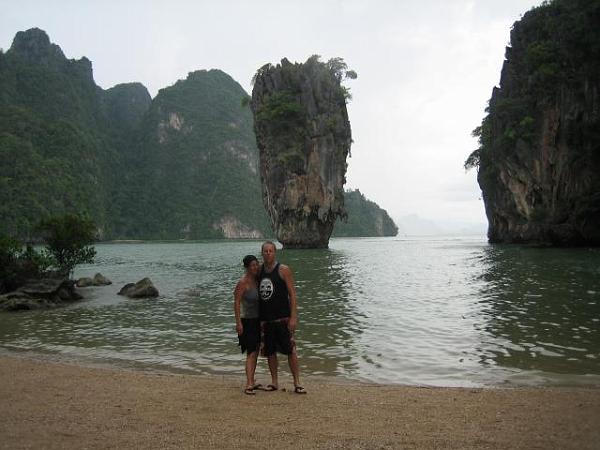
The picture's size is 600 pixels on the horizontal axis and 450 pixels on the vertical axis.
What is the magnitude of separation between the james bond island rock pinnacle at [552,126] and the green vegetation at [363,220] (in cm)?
10783

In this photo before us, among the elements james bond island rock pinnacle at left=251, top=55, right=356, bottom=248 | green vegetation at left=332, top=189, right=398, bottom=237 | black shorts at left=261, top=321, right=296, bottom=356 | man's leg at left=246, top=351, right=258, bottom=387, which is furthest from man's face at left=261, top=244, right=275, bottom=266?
green vegetation at left=332, top=189, right=398, bottom=237

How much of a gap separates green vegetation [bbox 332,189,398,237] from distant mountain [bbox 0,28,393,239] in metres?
0.54

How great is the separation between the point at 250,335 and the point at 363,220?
557ft

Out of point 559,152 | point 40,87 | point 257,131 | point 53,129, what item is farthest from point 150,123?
point 559,152

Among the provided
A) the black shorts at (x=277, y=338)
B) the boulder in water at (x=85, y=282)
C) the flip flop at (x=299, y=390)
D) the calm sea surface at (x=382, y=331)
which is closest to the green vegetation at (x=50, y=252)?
the boulder in water at (x=85, y=282)

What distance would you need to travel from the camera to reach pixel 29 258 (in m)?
20.3

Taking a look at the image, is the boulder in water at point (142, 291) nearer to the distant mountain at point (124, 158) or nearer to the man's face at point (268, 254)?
the man's face at point (268, 254)

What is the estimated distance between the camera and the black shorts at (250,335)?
6320 mm

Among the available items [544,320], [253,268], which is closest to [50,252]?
[253,268]

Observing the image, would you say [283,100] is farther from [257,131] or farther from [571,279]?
[571,279]

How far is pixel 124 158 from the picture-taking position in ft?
579

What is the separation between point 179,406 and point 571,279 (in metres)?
18.7

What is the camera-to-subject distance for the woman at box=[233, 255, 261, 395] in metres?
6.22

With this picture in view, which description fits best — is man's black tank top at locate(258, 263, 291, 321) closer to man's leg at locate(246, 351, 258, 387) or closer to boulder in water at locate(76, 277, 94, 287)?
man's leg at locate(246, 351, 258, 387)
